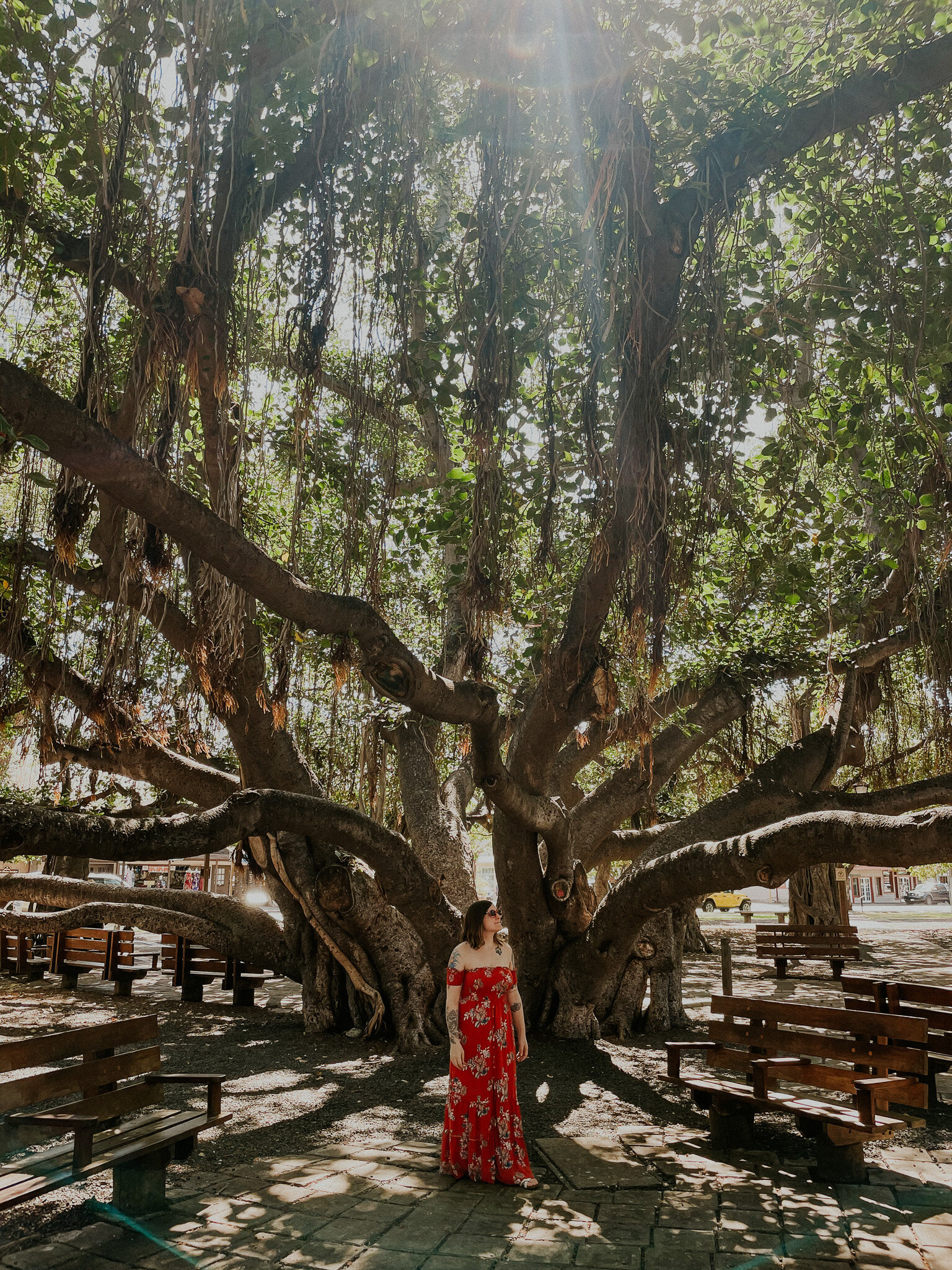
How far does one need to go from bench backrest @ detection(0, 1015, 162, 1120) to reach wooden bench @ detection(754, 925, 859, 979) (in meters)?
9.19

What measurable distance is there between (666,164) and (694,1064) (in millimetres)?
5576

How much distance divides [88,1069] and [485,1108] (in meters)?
1.55

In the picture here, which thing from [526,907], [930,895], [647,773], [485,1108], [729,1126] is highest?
[647,773]

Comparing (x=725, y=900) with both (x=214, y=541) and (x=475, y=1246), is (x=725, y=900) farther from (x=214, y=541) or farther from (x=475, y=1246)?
(x=214, y=541)

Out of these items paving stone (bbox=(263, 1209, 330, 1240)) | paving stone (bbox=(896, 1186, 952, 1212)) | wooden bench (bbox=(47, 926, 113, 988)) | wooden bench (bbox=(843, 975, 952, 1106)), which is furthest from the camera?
wooden bench (bbox=(47, 926, 113, 988))

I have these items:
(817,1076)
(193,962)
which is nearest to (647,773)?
(817,1076)

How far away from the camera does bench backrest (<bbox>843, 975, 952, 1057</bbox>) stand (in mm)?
5250

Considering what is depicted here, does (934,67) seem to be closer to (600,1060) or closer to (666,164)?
(666,164)

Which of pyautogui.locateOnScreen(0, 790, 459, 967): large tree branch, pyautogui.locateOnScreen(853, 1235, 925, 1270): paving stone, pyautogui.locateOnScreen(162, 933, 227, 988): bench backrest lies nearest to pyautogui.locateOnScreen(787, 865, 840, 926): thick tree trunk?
pyautogui.locateOnScreen(162, 933, 227, 988): bench backrest

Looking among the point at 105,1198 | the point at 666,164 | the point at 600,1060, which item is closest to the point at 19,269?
the point at 666,164

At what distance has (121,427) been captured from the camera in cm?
471

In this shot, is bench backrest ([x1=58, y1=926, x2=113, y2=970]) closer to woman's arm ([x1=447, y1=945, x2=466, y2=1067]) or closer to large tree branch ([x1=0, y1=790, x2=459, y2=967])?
large tree branch ([x1=0, y1=790, x2=459, y2=967])

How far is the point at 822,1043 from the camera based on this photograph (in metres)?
4.10

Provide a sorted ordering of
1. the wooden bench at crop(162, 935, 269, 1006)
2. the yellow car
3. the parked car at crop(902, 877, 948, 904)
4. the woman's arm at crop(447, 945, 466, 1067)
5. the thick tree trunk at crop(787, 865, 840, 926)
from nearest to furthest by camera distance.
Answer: the woman's arm at crop(447, 945, 466, 1067) → the wooden bench at crop(162, 935, 269, 1006) → the thick tree trunk at crop(787, 865, 840, 926) → the yellow car → the parked car at crop(902, 877, 948, 904)
